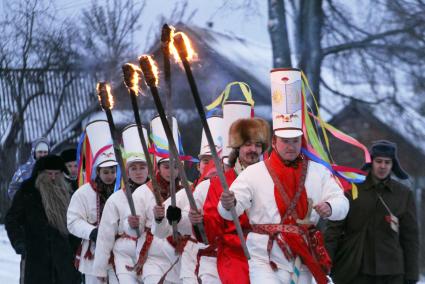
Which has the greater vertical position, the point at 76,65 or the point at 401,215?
the point at 76,65

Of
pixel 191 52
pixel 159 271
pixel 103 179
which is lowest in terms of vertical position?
pixel 159 271

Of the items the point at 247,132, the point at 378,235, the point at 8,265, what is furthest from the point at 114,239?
Answer: the point at 8,265

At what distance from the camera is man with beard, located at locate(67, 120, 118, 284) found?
1075 cm

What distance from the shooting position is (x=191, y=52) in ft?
25.8

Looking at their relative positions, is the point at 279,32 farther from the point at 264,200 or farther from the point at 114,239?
the point at 264,200

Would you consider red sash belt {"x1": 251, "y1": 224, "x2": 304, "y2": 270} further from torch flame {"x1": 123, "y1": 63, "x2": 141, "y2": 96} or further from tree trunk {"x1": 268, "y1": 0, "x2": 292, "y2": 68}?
tree trunk {"x1": 268, "y1": 0, "x2": 292, "y2": 68}

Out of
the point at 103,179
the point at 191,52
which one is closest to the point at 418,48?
the point at 103,179

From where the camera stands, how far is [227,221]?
27.6 ft

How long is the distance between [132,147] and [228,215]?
2.55m

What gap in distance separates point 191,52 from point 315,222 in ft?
4.90

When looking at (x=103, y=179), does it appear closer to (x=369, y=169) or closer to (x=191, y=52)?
(x=369, y=169)

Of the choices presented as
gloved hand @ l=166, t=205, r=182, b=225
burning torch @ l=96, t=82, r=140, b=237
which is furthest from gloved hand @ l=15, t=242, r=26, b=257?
gloved hand @ l=166, t=205, r=182, b=225

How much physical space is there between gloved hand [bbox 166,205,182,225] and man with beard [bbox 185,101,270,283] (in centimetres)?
20

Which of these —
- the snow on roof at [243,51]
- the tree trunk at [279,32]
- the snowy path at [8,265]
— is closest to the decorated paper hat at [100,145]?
the snowy path at [8,265]
